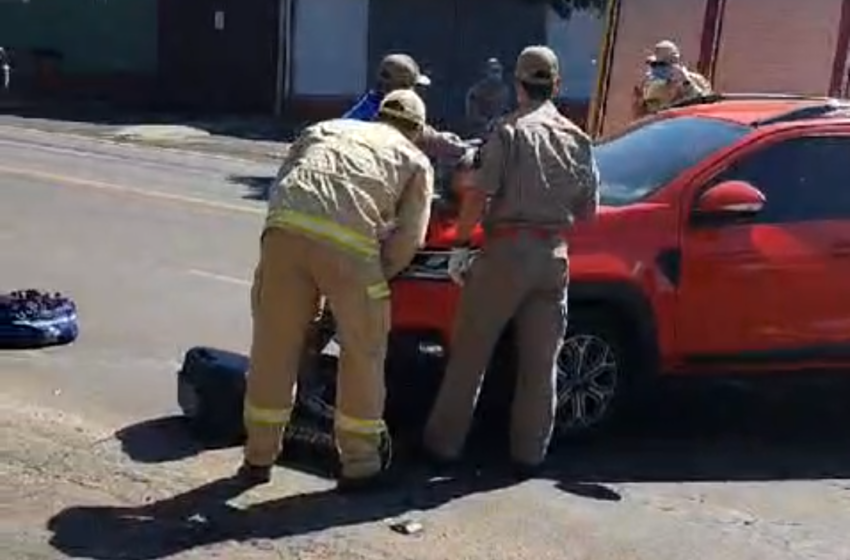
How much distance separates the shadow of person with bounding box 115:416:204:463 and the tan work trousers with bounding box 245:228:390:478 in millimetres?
772

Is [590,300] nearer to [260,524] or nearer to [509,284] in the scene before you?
[509,284]

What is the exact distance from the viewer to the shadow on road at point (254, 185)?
64.4ft

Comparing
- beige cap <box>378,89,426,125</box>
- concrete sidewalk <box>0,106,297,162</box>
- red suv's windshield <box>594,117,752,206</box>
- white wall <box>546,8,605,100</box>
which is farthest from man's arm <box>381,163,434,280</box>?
white wall <box>546,8,605,100</box>

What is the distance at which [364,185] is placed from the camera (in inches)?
272

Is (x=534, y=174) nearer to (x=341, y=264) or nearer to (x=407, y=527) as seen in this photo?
(x=341, y=264)

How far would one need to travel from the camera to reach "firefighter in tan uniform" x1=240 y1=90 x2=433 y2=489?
22.5 ft

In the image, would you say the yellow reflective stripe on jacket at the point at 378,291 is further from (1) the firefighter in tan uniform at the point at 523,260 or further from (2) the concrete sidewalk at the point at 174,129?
(2) the concrete sidewalk at the point at 174,129

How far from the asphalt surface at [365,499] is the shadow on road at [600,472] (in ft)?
0.04

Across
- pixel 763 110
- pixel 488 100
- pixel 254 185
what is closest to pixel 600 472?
pixel 763 110

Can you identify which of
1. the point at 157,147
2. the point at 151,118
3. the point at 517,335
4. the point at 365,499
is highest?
the point at 517,335

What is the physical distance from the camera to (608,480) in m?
7.81

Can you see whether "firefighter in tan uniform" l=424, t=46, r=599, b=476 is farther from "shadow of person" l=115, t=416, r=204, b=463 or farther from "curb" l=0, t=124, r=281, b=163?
"curb" l=0, t=124, r=281, b=163

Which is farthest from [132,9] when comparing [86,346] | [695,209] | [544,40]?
[695,209]

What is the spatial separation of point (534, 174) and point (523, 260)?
0.39 meters
